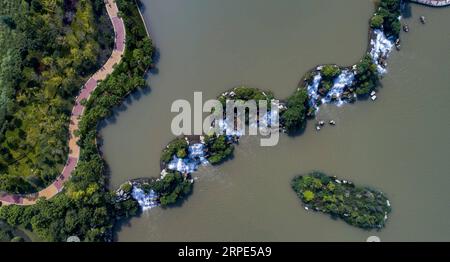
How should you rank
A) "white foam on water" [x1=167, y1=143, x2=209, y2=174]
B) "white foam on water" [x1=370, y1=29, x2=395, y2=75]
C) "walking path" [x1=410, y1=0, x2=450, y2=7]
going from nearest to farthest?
"white foam on water" [x1=167, y1=143, x2=209, y2=174] → "white foam on water" [x1=370, y1=29, x2=395, y2=75] → "walking path" [x1=410, y1=0, x2=450, y2=7]

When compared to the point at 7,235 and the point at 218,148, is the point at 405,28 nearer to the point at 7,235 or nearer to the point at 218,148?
the point at 218,148

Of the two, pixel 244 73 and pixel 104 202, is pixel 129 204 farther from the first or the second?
pixel 244 73

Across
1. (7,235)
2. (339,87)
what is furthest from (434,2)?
(7,235)

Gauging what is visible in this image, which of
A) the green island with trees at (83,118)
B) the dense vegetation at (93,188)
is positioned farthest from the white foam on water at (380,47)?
the dense vegetation at (93,188)

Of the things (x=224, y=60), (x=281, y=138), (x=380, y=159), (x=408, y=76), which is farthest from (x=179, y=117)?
(x=408, y=76)

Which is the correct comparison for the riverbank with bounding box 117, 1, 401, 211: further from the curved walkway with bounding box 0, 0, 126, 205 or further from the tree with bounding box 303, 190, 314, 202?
the curved walkway with bounding box 0, 0, 126, 205

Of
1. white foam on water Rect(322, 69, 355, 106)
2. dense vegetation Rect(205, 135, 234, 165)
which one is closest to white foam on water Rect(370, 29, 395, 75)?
white foam on water Rect(322, 69, 355, 106)
